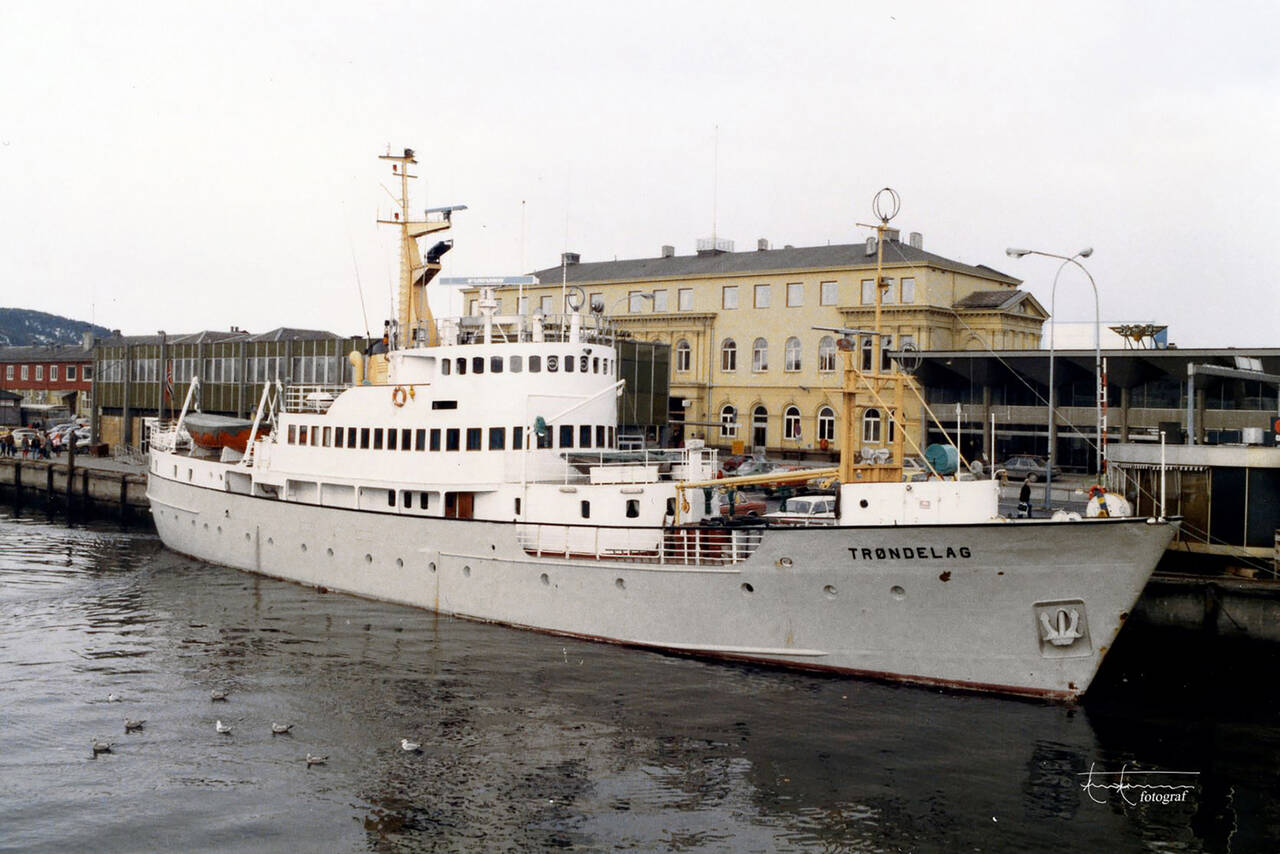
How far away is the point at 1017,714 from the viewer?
19.6 m

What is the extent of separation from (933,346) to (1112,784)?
4234 cm

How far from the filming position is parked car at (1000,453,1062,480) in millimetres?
46388

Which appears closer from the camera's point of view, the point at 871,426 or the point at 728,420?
the point at 871,426

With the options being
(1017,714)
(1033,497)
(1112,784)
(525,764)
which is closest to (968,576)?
(1017,714)

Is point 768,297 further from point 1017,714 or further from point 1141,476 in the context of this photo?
point 1017,714

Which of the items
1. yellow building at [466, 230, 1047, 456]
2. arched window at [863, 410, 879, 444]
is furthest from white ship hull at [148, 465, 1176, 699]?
arched window at [863, 410, 879, 444]

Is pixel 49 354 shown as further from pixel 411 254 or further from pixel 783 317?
pixel 411 254

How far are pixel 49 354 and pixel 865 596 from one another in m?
96.7

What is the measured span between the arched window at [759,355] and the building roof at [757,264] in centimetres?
428

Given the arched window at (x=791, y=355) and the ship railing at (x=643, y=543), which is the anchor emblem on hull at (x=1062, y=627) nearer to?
the ship railing at (x=643, y=543)

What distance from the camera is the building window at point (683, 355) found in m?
66.8

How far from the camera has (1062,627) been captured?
1992 centimetres

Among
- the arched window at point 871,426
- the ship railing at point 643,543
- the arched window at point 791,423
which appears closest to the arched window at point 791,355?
the arched window at point 791,423

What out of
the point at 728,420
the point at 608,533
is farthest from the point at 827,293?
the point at 608,533
